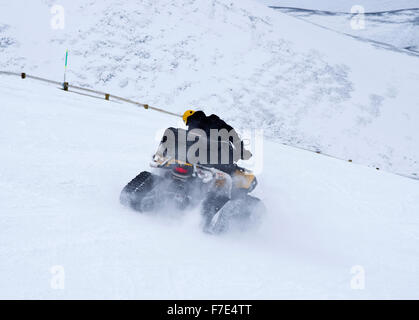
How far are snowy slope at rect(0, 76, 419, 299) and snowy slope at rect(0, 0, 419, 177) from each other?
47.0 ft

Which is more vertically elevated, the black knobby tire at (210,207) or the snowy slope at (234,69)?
the snowy slope at (234,69)

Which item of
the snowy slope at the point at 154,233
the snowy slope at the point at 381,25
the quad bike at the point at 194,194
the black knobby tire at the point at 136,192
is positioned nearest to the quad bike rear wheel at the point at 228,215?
the quad bike at the point at 194,194

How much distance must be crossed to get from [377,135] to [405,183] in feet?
47.1

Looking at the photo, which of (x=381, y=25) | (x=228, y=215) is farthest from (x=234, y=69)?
(x=381, y=25)

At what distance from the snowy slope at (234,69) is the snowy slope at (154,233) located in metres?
14.3

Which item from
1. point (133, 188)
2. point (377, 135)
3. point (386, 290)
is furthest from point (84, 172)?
point (377, 135)

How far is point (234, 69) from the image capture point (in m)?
25.8

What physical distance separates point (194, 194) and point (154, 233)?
0.75 metres

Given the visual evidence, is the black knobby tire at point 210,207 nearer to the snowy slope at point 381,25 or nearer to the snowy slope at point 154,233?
the snowy slope at point 154,233

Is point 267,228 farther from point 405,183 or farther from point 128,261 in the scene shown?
point 405,183

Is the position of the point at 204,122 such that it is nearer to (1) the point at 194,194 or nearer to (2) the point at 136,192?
(1) the point at 194,194

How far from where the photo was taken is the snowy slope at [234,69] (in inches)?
864

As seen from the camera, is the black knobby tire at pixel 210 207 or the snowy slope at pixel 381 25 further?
the snowy slope at pixel 381 25

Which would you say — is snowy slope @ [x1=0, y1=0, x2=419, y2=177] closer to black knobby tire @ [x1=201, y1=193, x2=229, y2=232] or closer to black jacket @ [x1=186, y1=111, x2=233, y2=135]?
black jacket @ [x1=186, y1=111, x2=233, y2=135]
